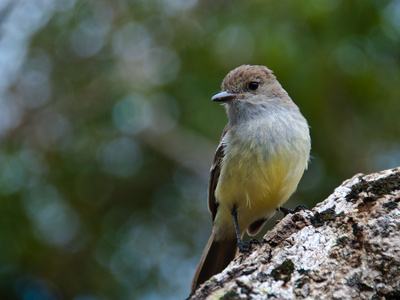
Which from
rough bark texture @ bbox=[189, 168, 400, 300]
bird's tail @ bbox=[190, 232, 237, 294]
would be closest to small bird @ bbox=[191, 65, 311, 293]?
bird's tail @ bbox=[190, 232, 237, 294]

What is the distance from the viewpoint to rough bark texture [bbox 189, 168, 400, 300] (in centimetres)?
282

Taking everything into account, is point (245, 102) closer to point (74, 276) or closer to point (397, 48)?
point (397, 48)

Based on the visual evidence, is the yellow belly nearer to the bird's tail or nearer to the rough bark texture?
the bird's tail

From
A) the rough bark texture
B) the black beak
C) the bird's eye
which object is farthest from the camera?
the bird's eye

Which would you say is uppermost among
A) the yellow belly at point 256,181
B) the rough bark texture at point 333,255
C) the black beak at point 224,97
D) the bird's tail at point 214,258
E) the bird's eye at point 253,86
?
the bird's eye at point 253,86

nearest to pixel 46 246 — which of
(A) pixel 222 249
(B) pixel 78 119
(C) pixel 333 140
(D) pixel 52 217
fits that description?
(D) pixel 52 217

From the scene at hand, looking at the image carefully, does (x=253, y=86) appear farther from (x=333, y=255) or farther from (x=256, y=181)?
(x=333, y=255)

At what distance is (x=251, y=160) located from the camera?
4664mm

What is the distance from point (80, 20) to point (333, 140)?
3720 mm

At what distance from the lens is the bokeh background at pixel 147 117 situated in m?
5.96

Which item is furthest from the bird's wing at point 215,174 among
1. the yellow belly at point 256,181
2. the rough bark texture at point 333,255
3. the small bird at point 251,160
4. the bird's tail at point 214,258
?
the rough bark texture at point 333,255

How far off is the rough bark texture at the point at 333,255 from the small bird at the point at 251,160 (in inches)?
47.7

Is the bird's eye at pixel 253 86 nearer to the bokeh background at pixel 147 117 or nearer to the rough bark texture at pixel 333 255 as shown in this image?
the bokeh background at pixel 147 117

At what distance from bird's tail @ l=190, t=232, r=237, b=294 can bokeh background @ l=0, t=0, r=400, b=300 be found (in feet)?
3.40
